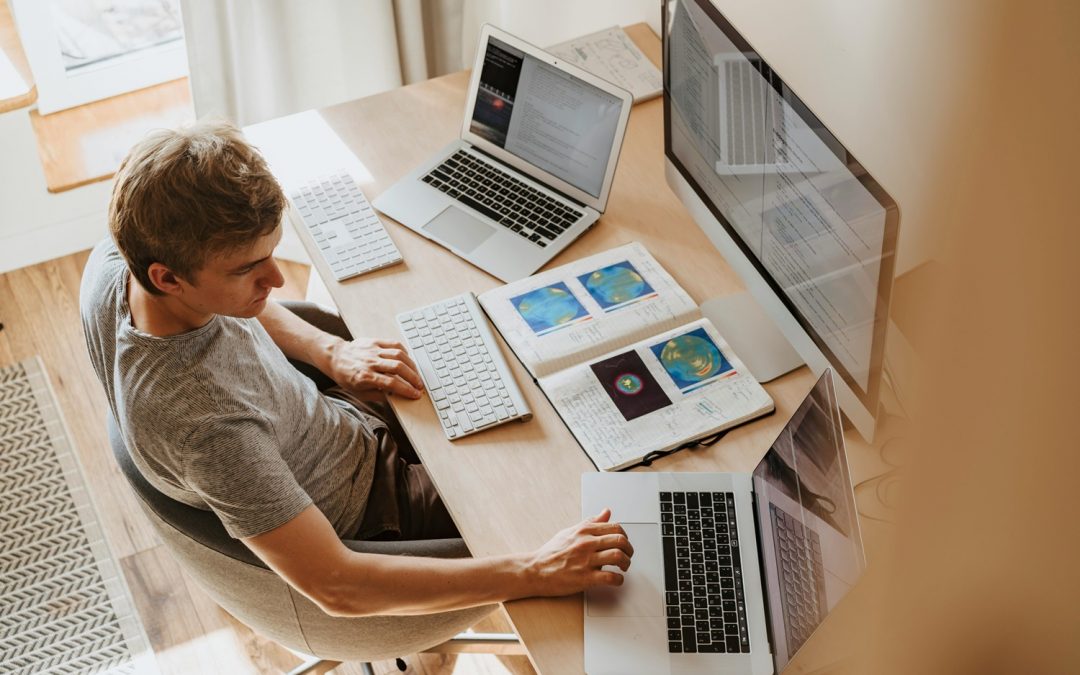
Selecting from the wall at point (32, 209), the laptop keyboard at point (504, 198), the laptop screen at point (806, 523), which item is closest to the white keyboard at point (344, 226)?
the laptop keyboard at point (504, 198)

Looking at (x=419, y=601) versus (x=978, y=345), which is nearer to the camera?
(x=978, y=345)

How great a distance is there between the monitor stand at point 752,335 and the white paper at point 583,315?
0.14ft

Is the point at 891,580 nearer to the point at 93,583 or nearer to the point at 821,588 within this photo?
the point at 821,588

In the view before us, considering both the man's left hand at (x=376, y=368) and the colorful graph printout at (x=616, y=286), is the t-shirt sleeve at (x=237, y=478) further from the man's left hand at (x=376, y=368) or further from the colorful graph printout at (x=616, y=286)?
the colorful graph printout at (x=616, y=286)

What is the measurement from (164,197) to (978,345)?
46.1 inches

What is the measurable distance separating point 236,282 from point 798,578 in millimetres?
741

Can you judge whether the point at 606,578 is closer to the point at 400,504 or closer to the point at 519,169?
the point at 400,504

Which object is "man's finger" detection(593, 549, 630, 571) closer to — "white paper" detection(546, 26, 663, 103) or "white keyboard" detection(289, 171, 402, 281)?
"white keyboard" detection(289, 171, 402, 281)

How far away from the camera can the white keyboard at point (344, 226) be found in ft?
5.53

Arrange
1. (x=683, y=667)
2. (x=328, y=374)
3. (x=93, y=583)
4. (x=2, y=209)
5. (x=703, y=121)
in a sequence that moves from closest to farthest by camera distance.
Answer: (x=683, y=667)
(x=703, y=121)
(x=328, y=374)
(x=93, y=583)
(x=2, y=209)

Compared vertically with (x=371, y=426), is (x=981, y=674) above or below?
above

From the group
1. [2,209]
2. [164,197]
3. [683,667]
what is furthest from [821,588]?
[2,209]

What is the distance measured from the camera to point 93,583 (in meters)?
2.15

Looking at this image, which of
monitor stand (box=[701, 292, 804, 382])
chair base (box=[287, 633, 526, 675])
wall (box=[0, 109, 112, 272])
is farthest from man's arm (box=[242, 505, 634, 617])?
wall (box=[0, 109, 112, 272])
